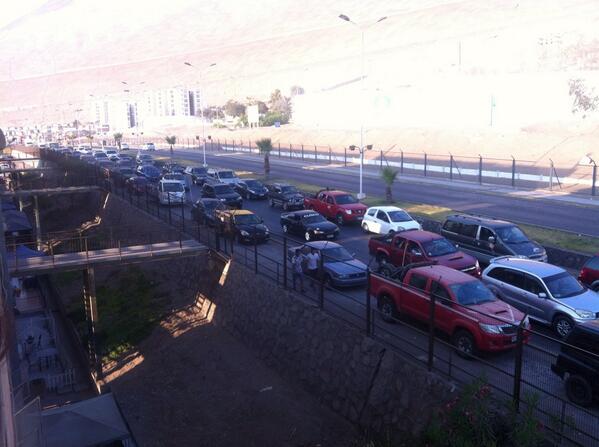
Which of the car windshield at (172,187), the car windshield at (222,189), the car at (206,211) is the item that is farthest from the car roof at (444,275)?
the car windshield at (172,187)

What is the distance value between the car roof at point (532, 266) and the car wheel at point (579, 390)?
498 centimetres

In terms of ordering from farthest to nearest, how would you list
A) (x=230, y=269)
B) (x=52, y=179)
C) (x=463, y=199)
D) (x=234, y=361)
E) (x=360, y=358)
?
1. (x=52, y=179)
2. (x=463, y=199)
3. (x=230, y=269)
4. (x=234, y=361)
5. (x=360, y=358)

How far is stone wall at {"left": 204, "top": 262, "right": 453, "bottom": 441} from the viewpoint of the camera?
1318 cm

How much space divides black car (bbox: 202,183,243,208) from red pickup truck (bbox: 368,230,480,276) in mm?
15769

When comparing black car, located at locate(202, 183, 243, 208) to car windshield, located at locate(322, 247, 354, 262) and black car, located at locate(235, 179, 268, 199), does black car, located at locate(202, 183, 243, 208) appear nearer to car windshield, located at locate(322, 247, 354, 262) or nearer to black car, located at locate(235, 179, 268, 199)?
black car, located at locate(235, 179, 268, 199)

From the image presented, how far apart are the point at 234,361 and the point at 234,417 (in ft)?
10.1

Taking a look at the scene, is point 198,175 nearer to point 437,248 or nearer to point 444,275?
point 437,248

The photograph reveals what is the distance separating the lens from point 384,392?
46.2ft

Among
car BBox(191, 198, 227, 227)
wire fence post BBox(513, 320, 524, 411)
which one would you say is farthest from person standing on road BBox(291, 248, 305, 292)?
car BBox(191, 198, 227, 227)

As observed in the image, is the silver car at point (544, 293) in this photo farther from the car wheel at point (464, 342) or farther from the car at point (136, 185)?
the car at point (136, 185)

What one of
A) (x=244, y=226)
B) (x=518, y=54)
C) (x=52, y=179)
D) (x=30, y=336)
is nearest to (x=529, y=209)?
(x=244, y=226)

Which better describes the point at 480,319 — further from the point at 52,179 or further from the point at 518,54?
the point at 518,54

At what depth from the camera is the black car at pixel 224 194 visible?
35938mm

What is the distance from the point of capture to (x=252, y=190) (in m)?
40.4
